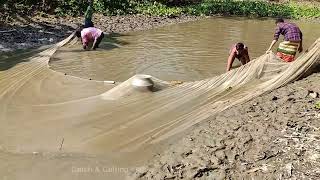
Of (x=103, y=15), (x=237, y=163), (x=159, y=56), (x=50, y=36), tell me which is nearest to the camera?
(x=237, y=163)

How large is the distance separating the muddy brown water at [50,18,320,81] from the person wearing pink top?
0.22 meters

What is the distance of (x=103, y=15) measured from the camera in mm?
17109

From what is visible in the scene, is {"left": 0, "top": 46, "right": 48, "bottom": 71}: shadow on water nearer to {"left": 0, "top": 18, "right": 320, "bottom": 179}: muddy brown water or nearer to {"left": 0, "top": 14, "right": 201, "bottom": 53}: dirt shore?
{"left": 0, "top": 18, "right": 320, "bottom": 179}: muddy brown water

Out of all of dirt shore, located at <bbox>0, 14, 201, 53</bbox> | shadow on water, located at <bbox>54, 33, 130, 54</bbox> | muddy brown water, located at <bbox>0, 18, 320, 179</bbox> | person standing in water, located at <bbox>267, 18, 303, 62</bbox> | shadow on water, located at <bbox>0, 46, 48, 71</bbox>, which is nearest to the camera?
muddy brown water, located at <bbox>0, 18, 320, 179</bbox>

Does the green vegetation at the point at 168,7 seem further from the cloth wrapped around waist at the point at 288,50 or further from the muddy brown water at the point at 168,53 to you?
the cloth wrapped around waist at the point at 288,50

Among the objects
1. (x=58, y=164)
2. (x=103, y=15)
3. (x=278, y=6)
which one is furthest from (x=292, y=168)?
(x=278, y=6)

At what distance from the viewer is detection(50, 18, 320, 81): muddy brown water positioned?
988cm

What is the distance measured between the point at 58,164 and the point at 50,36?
8336 millimetres

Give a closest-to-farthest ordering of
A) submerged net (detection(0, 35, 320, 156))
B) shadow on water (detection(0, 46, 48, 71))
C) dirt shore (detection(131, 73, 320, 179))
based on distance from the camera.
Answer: dirt shore (detection(131, 73, 320, 179)) → submerged net (detection(0, 35, 320, 156)) → shadow on water (detection(0, 46, 48, 71))

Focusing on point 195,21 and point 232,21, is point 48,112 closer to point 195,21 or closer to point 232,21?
point 195,21

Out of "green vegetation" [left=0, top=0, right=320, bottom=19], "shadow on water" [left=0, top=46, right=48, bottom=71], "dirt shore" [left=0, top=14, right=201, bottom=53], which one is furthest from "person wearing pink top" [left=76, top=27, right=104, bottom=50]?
"green vegetation" [left=0, top=0, right=320, bottom=19]

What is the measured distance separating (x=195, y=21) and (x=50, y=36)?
25.0ft

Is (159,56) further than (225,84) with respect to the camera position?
Yes

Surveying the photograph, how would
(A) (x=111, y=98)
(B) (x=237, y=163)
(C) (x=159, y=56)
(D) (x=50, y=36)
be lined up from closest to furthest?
(B) (x=237, y=163)
(A) (x=111, y=98)
(C) (x=159, y=56)
(D) (x=50, y=36)
